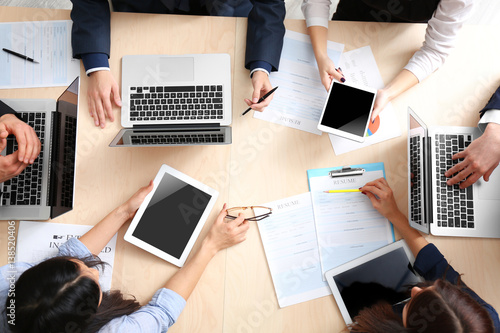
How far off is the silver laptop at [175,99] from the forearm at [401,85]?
52 cm

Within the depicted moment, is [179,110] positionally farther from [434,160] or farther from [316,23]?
[434,160]

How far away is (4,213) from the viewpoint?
1.12 metres

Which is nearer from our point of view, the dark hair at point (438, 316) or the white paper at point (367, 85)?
the dark hair at point (438, 316)

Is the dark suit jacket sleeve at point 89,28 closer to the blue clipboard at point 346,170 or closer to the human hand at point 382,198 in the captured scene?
the blue clipboard at point 346,170

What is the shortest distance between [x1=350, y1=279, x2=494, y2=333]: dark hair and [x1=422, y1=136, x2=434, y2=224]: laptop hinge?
0.66 ft

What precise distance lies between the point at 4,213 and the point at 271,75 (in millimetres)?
947

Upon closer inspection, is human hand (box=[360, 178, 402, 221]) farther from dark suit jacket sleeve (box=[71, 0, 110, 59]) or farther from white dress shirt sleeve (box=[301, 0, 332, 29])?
dark suit jacket sleeve (box=[71, 0, 110, 59])

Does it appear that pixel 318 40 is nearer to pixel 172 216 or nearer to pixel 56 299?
pixel 172 216

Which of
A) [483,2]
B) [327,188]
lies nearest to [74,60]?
[327,188]

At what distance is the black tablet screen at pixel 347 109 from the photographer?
114 cm

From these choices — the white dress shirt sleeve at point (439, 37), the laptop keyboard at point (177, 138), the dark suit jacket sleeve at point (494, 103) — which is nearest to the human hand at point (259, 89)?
the laptop keyboard at point (177, 138)

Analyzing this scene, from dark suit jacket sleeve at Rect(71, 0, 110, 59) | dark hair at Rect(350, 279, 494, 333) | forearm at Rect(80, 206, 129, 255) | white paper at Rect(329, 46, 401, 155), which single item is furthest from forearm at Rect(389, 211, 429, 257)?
dark suit jacket sleeve at Rect(71, 0, 110, 59)

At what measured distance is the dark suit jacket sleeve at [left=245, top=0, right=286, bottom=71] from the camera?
1185 millimetres

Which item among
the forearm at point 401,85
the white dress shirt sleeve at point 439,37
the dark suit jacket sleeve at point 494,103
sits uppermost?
the white dress shirt sleeve at point 439,37
